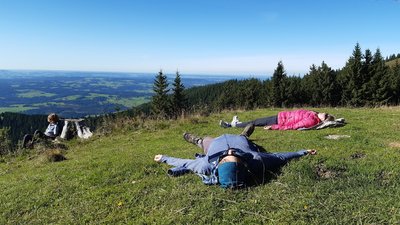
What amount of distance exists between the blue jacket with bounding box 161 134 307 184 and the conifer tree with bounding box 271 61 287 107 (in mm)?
66759

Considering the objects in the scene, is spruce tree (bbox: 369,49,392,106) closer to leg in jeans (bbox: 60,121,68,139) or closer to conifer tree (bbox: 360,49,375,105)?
conifer tree (bbox: 360,49,375,105)

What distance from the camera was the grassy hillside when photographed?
438 centimetres

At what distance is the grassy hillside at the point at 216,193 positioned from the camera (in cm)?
438

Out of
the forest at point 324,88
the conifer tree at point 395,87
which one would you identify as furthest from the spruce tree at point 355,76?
the conifer tree at point 395,87

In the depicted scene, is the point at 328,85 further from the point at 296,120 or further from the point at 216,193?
the point at 216,193

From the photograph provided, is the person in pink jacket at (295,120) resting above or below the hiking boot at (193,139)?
above

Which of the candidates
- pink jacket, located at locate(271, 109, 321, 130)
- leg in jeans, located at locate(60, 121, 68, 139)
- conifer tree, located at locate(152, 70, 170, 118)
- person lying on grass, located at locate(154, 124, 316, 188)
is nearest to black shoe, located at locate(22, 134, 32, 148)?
leg in jeans, located at locate(60, 121, 68, 139)

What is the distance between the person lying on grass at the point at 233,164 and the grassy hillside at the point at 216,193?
0.64ft

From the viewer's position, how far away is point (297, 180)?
5352 mm

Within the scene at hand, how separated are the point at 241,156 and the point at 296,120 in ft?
20.0

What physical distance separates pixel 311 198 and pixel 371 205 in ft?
2.57

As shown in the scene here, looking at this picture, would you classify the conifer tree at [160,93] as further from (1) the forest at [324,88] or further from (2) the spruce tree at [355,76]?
(2) the spruce tree at [355,76]

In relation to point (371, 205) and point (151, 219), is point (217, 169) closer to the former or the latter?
point (151, 219)

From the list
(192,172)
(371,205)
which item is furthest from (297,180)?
(192,172)
